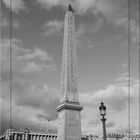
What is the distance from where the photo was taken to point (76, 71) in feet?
124

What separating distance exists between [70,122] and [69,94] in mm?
3690

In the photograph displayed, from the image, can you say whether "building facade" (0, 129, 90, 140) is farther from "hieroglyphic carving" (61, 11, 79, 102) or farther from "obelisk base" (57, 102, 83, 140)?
"hieroglyphic carving" (61, 11, 79, 102)

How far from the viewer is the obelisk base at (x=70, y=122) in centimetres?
3488

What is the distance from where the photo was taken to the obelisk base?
114 ft

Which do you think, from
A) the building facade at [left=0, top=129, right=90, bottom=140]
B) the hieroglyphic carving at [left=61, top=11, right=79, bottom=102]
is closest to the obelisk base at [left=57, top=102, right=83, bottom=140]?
the hieroglyphic carving at [left=61, top=11, right=79, bottom=102]

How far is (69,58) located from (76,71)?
208cm

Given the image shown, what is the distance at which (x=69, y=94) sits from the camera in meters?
36.1

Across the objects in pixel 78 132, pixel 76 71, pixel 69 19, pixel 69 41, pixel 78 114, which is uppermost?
pixel 69 19

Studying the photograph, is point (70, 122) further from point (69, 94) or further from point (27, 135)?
point (27, 135)

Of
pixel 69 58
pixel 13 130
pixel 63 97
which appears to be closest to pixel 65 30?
pixel 69 58

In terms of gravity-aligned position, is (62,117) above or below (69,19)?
below

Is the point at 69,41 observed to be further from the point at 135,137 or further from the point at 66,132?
the point at 135,137

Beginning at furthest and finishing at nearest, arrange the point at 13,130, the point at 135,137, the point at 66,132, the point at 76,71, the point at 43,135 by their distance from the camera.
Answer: the point at 135,137, the point at 43,135, the point at 13,130, the point at 76,71, the point at 66,132

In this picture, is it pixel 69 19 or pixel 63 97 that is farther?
pixel 69 19
